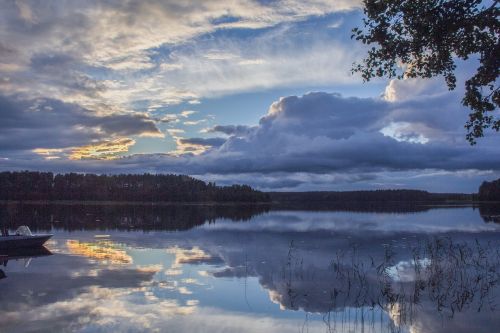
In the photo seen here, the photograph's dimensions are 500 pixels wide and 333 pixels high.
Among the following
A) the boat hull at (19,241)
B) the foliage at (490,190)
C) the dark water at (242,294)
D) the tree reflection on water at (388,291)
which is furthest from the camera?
the foliage at (490,190)

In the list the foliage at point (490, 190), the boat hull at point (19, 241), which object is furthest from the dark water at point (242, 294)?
the foliage at point (490, 190)

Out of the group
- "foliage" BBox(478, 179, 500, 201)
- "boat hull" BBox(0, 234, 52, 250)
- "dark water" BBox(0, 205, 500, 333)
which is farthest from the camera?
"foliage" BBox(478, 179, 500, 201)

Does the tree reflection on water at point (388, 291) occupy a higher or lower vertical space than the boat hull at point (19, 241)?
lower

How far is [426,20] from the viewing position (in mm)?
12422

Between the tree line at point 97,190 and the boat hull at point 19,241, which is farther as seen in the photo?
the tree line at point 97,190

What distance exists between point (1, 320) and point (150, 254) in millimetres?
15874

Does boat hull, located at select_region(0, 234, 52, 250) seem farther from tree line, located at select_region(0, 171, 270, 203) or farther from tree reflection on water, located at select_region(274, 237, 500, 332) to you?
tree line, located at select_region(0, 171, 270, 203)

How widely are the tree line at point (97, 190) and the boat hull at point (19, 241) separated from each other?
158730 mm

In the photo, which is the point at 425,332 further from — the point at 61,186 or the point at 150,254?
the point at 61,186

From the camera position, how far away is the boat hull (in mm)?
30530

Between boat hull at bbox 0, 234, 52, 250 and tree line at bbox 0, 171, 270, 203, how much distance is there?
159 meters

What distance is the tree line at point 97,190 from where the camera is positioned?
182000mm

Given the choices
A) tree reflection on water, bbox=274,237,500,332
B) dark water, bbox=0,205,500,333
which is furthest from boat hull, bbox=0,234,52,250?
tree reflection on water, bbox=274,237,500,332

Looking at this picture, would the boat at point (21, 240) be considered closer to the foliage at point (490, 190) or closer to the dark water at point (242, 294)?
the dark water at point (242, 294)
